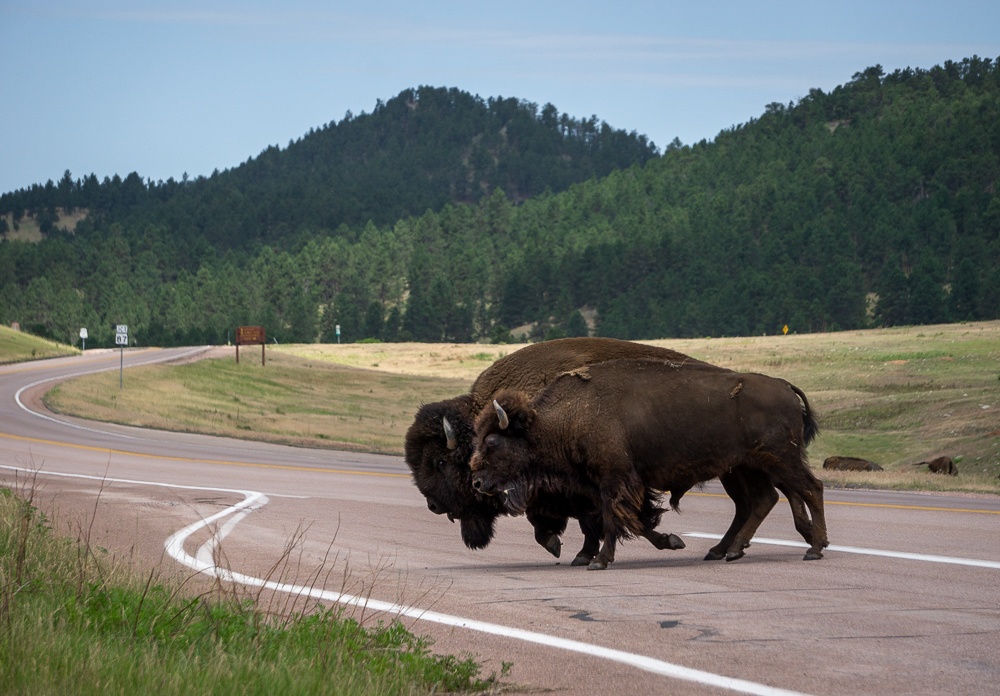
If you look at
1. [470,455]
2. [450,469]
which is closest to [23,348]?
[450,469]

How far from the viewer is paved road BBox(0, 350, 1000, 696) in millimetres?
6555

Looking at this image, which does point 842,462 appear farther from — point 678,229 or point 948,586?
point 678,229

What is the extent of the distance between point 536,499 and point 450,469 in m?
0.78

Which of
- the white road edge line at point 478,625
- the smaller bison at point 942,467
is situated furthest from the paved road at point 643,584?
the smaller bison at point 942,467

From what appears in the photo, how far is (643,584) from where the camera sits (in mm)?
9430

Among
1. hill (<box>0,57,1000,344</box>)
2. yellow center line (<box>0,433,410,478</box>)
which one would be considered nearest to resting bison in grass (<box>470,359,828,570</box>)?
yellow center line (<box>0,433,410,478</box>)

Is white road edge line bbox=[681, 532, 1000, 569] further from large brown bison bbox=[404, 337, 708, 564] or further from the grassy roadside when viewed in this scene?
the grassy roadside

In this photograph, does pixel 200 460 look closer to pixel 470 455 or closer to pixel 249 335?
pixel 470 455

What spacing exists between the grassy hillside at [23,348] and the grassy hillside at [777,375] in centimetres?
1176

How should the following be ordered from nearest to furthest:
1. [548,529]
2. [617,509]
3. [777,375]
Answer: [617,509] < [548,529] < [777,375]

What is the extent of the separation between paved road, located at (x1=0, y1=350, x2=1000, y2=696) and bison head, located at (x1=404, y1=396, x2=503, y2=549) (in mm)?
407

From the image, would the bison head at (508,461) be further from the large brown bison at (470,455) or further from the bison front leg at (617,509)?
the bison front leg at (617,509)

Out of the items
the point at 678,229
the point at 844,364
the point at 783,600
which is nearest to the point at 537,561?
the point at 783,600

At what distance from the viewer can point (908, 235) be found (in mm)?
141000
